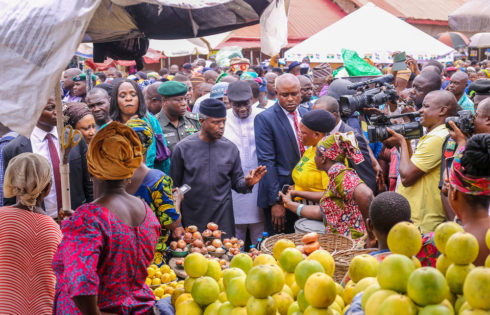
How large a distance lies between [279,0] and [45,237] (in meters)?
1.84

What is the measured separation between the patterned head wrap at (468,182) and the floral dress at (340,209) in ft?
5.91

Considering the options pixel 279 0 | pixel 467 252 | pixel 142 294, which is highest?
pixel 279 0

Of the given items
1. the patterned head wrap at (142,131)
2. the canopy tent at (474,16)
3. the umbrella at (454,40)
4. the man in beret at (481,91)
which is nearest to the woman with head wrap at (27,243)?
the patterned head wrap at (142,131)

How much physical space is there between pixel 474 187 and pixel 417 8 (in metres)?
29.9

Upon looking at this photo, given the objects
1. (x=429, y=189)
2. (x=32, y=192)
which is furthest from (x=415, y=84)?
(x=32, y=192)

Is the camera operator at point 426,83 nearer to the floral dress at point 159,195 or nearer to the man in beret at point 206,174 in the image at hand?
the man in beret at point 206,174

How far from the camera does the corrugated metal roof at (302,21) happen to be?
952 inches

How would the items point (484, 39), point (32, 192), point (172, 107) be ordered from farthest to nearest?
1. point (484, 39)
2. point (172, 107)
3. point (32, 192)

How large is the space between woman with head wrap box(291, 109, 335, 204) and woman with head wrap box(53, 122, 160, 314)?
234 centimetres

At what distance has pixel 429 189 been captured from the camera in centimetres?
435

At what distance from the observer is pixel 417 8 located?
97.1 ft

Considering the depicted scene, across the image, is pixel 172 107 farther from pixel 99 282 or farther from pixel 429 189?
pixel 99 282

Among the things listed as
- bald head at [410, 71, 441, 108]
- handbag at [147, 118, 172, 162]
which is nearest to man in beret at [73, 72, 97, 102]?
handbag at [147, 118, 172, 162]

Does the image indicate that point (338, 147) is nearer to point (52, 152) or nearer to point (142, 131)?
point (142, 131)
